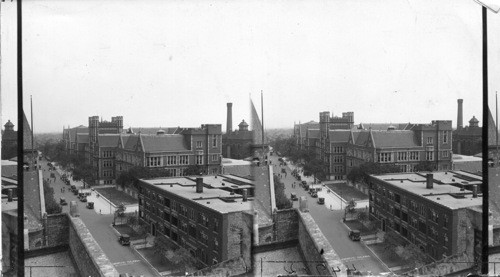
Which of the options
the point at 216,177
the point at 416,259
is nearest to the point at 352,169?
the point at 416,259

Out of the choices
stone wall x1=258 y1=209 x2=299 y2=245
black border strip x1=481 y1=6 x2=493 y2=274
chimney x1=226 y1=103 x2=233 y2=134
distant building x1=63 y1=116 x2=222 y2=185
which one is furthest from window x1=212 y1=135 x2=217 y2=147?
black border strip x1=481 y1=6 x2=493 y2=274

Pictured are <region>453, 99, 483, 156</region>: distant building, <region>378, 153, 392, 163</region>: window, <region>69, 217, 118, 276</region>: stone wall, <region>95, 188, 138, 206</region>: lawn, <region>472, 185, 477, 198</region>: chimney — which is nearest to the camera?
<region>69, 217, 118, 276</region>: stone wall

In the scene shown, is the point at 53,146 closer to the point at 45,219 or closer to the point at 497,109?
the point at 45,219

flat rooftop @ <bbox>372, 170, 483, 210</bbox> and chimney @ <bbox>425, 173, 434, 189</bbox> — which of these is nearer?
flat rooftop @ <bbox>372, 170, 483, 210</bbox>

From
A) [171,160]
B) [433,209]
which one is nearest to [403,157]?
[433,209]

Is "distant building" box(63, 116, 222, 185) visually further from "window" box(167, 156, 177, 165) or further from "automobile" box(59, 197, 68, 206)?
"automobile" box(59, 197, 68, 206)

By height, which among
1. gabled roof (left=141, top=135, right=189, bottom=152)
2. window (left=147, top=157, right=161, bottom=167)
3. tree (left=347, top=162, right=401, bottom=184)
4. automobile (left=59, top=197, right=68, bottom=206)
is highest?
gabled roof (left=141, top=135, right=189, bottom=152)
